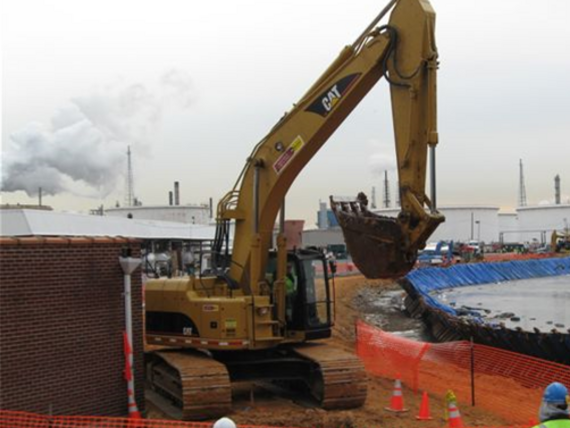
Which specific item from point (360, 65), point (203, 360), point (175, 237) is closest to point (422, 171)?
point (360, 65)

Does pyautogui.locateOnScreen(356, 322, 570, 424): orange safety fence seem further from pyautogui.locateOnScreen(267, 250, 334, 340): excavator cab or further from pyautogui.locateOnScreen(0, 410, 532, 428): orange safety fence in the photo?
pyautogui.locateOnScreen(0, 410, 532, 428): orange safety fence

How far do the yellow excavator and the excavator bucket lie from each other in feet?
0.05

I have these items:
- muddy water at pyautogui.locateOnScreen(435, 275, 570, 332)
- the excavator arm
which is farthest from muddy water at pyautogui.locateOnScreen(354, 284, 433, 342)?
the excavator arm

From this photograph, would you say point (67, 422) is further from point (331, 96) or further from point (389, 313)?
point (389, 313)

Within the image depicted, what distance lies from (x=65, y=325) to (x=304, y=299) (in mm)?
3715

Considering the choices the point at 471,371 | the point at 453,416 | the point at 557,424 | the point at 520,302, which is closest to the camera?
the point at 557,424

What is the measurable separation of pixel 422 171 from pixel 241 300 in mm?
3473

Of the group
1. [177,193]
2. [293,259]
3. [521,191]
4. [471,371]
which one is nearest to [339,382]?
[293,259]

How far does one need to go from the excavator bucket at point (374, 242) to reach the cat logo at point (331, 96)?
1420mm

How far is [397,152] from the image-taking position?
33.8ft

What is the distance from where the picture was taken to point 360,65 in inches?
424

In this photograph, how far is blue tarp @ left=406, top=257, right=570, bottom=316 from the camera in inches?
1647

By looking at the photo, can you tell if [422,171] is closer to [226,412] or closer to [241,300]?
[241,300]

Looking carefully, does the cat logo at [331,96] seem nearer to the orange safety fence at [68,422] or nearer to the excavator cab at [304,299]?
the excavator cab at [304,299]
